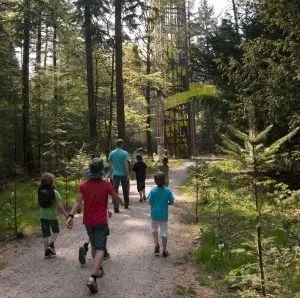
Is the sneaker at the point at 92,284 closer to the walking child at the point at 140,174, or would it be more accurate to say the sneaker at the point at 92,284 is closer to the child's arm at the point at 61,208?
the child's arm at the point at 61,208

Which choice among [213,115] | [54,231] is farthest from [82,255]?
[213,115]

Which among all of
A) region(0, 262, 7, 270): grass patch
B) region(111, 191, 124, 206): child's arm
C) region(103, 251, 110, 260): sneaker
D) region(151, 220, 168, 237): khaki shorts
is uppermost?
region(111, 191, 124, 206): child's arm

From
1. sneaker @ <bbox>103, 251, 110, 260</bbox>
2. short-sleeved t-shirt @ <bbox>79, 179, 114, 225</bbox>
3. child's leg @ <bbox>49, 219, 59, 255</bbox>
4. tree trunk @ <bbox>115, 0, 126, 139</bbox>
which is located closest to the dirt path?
sneaker @ <bbox>103, 251, 110, 260</bbox>

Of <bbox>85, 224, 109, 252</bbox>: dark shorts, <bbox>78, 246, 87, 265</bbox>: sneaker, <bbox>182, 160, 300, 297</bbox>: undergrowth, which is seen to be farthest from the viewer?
<bbox>78, 246, 87, 265</bbox>: sneaker

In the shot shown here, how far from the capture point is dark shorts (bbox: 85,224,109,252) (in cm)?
691

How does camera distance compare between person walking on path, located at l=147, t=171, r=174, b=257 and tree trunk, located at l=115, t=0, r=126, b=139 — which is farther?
tree trunk, located at l=115, t=0, r=126, b=139

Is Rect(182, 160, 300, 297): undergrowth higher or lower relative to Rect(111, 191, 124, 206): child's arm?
lower

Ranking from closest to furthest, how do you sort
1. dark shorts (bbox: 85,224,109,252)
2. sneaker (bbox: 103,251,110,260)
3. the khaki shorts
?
1. dark shorts (bbox: 85,224,109,252)
2. sneaker (bbox: 103,251,110,260)
3. the khaki shorts

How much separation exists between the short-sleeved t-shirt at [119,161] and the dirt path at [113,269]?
1652 millimetres

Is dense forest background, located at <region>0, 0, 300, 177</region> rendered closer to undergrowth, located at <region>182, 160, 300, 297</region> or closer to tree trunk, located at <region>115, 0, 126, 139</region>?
tree trunk, located at <region>115, 0, 126, 139</region>

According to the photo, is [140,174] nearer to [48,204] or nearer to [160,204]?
[160,204]

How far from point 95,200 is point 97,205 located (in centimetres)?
8

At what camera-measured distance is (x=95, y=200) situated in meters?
6.96

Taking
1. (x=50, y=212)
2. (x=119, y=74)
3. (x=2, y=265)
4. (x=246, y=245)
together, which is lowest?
(x=2, y=265)
